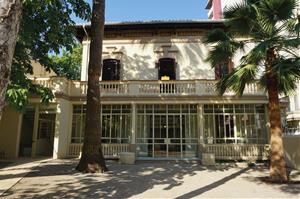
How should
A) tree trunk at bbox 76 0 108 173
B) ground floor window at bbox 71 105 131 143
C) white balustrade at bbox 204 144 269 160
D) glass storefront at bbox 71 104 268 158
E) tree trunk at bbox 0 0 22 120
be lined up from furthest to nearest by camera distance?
ground floor window at bbox 71 105 131 143 < glass storefront at bbox 71 104 268 158 < white balustrade at bbox 204 144 269 160 < tree trunk at bbox 76 0 108 173 < tree trunk at bbox 0 0 22 120

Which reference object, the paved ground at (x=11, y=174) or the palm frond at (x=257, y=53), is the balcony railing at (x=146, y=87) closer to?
the paved ground at (x=11, y=174)

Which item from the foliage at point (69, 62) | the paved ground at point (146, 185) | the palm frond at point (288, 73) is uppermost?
the foliage at point (69, 62)

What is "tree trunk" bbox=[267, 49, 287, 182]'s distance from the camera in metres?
9.25

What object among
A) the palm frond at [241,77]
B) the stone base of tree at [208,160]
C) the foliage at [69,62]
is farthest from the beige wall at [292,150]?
the foliage at [69,62]

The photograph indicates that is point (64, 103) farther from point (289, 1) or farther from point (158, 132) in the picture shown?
point (289, 1)

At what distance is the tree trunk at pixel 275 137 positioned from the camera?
925 centimetres

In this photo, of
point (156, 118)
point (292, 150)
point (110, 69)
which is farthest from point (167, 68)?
point (292, 150)

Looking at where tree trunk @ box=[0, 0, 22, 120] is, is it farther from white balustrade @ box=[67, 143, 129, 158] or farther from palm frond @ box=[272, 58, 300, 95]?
white balustrade @ box=[67, 143, 129, 158]

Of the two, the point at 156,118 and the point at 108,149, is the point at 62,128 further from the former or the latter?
the point at 156,118

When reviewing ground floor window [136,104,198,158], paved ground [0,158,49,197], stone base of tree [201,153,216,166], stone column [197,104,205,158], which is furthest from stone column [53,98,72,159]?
stone base of tree [201,153,216,166]

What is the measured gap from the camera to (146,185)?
28.8 ft

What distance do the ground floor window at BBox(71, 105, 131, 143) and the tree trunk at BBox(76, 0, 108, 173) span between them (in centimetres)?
523

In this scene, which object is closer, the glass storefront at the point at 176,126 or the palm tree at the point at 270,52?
the palm tree at the point at 270,52

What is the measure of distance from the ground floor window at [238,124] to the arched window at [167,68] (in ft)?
10.4
